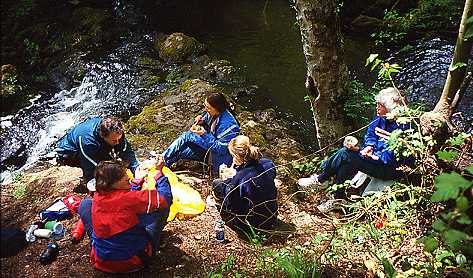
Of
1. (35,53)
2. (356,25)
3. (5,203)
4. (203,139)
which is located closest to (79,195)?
(5,203)

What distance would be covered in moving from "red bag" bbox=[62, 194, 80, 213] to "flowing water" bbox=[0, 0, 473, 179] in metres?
3.36

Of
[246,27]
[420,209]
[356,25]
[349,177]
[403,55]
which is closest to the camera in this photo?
[420,209]

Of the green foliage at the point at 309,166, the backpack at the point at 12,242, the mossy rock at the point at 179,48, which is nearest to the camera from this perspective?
the backpack at the point at 12,242

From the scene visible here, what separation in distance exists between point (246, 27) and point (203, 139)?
771cm

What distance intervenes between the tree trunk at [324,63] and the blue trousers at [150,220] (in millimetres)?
2772

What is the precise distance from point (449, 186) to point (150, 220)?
9.58 ft

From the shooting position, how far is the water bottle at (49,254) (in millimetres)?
4336

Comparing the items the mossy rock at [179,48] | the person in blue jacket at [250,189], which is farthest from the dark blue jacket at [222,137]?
the mossy rock at [179,48]

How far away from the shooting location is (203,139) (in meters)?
5.77

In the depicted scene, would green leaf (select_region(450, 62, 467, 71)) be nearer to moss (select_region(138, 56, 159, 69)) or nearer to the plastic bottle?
the plastic bottle

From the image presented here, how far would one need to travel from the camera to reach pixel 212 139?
575cm

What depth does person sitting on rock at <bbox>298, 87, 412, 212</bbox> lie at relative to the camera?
15.6ft

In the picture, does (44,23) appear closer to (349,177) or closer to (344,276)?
(349,177)

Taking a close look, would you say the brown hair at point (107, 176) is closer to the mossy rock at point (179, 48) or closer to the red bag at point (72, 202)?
the red bag at point (72, 202)
